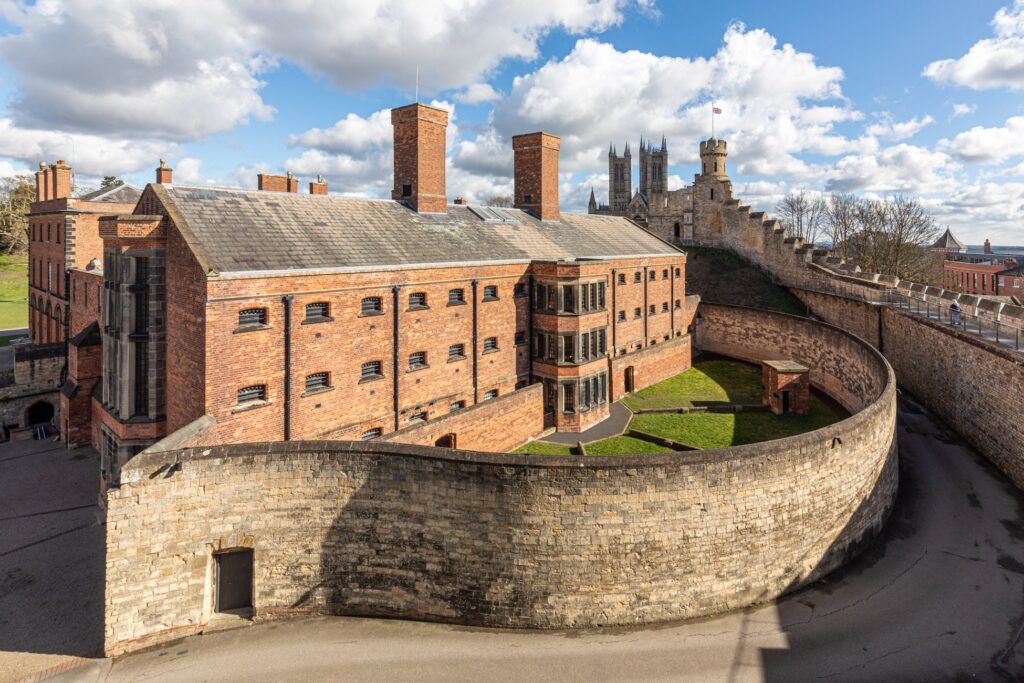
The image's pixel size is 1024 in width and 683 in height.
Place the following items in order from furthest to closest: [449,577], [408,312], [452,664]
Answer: [408,312]
[449,577]
[452,664]

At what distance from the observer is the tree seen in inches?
2498

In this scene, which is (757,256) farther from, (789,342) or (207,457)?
(207,457)

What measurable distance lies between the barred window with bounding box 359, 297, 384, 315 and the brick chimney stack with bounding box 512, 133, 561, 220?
14.7 meters

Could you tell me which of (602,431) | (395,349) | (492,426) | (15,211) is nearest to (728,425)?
(602,431)

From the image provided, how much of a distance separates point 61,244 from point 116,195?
4179mm

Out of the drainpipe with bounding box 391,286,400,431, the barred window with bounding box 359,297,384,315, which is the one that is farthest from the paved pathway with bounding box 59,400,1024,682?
the barred window with bounding box 359,297,384,315

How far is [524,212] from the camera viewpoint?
31484 millimetres

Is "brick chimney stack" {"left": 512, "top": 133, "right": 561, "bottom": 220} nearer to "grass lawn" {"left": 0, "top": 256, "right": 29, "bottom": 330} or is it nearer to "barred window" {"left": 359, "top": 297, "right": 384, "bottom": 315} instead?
"barred window" {"left": 359, "top": 297, "right": 384, "bottom": 315}

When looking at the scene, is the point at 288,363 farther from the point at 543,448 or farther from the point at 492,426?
the point at 543,448

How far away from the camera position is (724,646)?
39.5 ft

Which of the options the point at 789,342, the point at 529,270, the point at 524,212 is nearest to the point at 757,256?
the point at 789,342

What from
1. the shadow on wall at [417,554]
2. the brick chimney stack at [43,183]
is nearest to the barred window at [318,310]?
the shadow on wall at [417,554]

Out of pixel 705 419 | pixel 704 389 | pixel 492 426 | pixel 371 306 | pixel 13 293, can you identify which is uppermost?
pixel 13 293

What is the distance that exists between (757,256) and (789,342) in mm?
16699
